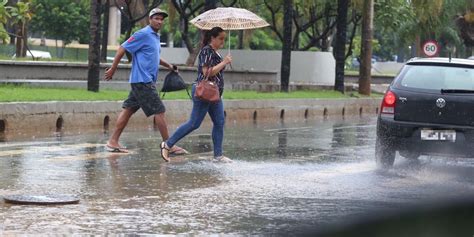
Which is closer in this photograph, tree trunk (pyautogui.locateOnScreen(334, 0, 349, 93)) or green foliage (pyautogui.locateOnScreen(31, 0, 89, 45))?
tree trunk (pyautogui.locateOnScreen(334, 0, 349, 93))

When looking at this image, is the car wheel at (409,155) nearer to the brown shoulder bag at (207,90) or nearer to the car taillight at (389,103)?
the car taillight at (389,103)

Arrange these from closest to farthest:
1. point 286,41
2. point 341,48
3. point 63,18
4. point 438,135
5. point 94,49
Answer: point 438,135 < point 94,49 < point 286,41 < point 341,48 < point 63,18

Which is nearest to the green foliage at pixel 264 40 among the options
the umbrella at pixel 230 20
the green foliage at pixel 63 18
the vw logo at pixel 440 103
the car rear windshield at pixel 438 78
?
the green foliage at pixel 63 18

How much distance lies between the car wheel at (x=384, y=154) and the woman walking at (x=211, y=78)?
1.89 meters

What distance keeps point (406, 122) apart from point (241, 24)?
276 inches

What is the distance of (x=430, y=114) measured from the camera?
12891 mm

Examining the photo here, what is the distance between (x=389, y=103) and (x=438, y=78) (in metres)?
0.69

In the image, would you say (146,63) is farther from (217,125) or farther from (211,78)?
(217,125)

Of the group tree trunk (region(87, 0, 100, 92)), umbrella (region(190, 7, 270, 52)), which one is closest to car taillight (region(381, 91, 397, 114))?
umbrella (region(190, 7, 270, 52))

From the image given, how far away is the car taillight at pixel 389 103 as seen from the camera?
13117 mm

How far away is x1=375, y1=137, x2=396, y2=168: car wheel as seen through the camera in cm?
1318

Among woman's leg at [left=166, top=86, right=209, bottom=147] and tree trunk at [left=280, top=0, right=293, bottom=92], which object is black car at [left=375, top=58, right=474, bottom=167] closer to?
woman's leg at [left=166, top=86, right=209, bottom=147]

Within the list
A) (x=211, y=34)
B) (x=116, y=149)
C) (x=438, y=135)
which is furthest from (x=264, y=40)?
(x=438, y=135)

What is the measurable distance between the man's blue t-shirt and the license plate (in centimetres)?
356
